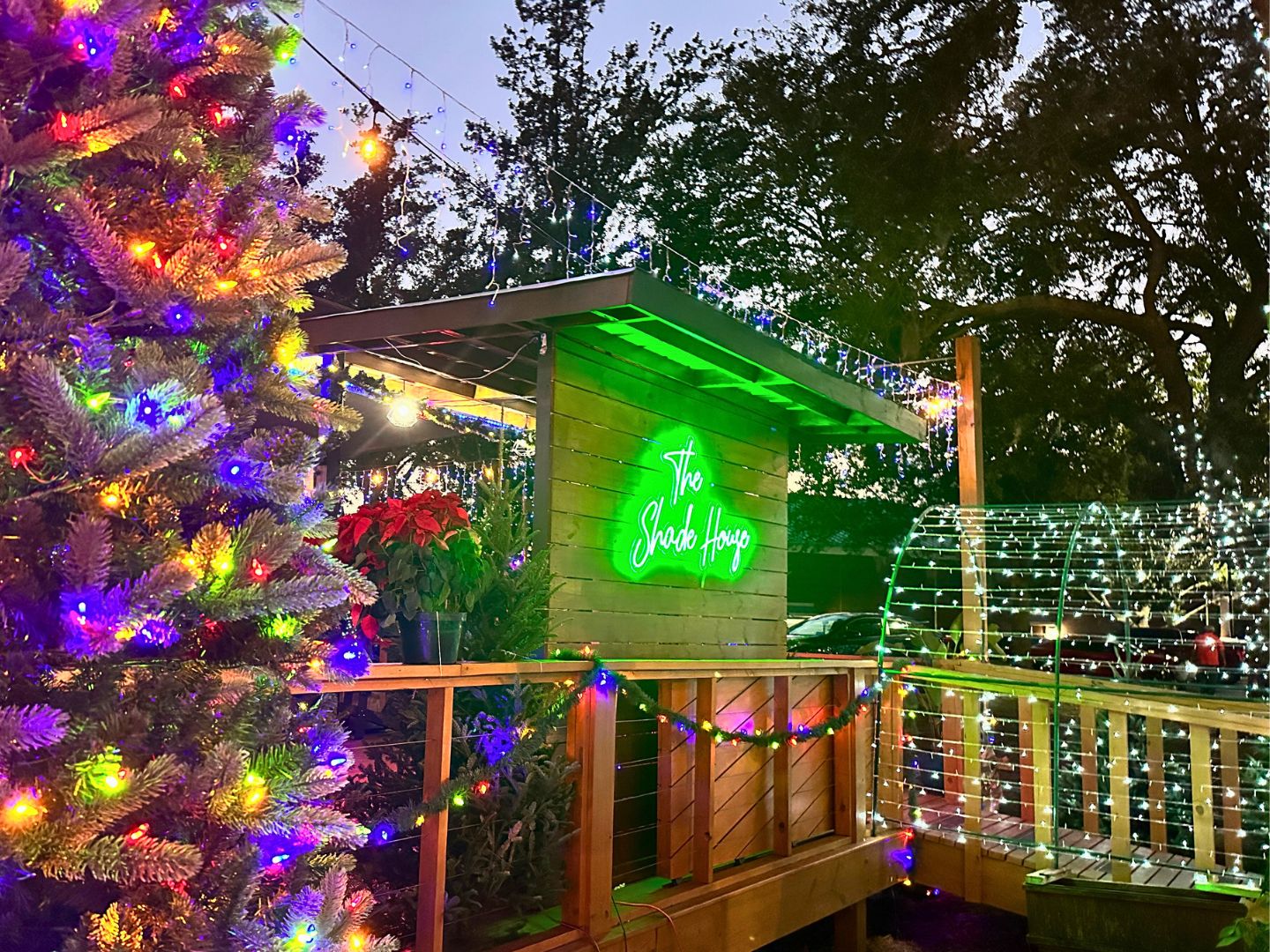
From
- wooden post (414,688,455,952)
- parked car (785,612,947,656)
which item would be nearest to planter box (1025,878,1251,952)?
wooden post (414,688,455,952)

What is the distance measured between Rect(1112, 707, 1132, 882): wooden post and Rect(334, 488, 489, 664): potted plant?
4.20 meters

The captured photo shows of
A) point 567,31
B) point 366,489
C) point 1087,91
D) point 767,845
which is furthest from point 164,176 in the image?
point 567,31

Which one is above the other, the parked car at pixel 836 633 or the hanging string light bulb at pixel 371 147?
the hanging string light bulb at pixel 371 147

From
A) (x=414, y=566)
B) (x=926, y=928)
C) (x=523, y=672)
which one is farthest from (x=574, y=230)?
(x=414, y=566)

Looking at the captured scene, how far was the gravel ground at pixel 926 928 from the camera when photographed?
22.4 ft

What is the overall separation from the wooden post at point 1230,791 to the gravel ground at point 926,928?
4.51ft

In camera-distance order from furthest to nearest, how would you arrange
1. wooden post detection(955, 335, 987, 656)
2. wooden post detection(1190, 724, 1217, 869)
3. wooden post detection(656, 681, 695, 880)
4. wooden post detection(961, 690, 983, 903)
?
Result: wooden post detection(955, 335, 987, 656) < wooden post detection(961, 690, 983, 903) < wooden post detection(1190, 724, 1217, 869) < wooden post detection(656, 681, 695, 880)

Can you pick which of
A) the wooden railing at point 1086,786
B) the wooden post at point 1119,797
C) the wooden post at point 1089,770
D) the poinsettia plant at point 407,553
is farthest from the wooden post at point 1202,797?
the poinsettia plant at point 407,553

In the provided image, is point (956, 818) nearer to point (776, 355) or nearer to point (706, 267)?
point (776, 355)

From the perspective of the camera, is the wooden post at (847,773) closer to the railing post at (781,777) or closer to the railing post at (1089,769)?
the railing post at (781,777)

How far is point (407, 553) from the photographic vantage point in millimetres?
4082

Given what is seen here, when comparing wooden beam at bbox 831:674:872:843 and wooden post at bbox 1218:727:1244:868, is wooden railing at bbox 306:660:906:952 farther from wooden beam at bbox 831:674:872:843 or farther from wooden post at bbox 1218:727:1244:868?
wooden post at bbox 1218:727:1244:868

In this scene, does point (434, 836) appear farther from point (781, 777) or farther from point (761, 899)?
point (781, 777)

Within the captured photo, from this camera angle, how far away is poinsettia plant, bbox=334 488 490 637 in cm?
407
